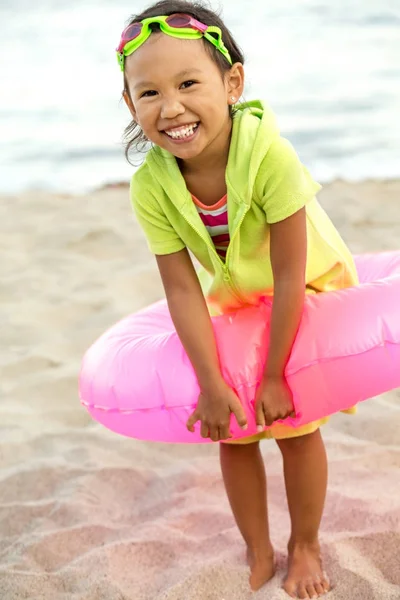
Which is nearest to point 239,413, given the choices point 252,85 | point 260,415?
point 260,415

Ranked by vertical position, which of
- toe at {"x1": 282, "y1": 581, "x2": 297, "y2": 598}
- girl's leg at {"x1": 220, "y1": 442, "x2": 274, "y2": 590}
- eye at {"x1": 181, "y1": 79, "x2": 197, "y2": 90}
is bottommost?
toe at {"x1": 282, "y1": 581, "x2": 297, "y2": 598}

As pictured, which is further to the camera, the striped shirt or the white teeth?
the striped shirt

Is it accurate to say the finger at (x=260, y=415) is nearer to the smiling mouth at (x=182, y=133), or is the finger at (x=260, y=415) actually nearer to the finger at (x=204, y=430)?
the finger at (x=204, y=430)

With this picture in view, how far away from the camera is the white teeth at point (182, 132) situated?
1769mm

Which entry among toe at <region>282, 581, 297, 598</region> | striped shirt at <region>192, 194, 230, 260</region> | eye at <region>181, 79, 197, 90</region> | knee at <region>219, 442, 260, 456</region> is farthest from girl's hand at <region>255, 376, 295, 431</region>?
eye at <region>181, 79, 197, 90</region>

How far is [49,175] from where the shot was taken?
24.5ft

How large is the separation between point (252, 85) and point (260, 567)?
7816mm

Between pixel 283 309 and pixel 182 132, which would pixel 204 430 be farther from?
pixel 182 132

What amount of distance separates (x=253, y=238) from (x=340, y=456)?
107cm

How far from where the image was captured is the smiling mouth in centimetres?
177

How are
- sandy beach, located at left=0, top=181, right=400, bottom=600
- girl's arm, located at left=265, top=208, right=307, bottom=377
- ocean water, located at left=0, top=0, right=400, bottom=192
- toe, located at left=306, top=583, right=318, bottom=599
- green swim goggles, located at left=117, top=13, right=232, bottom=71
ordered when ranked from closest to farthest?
green swim goggles, located at left=117, top=13, right=232, bottom=71, girl's arm, located at left=265, top=208, right=307, bottom=377, toe, located at left=306, top=583, right=318, bottom=599, sandy beach, located at left=0, top=181, right=400, bottom=600, ocean water, located at left=0, top=0, right=400, bottom=192

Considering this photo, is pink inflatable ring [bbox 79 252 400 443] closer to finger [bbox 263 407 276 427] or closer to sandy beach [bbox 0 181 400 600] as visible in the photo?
finger [bbox 263 407 276 427]

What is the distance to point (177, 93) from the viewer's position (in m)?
1.73

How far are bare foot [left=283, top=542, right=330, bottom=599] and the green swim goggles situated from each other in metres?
1.26
